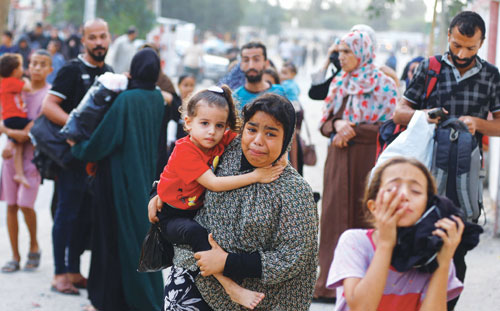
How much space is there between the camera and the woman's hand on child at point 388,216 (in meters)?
2.50

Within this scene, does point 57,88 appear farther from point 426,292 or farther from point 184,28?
point 184,28

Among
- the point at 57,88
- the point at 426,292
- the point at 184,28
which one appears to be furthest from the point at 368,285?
the point at 184,28

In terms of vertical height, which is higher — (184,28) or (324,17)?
(324,17)

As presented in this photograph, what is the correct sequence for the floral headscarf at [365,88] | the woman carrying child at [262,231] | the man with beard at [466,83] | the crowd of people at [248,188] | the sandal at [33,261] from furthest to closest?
the sandal at [33,261], the floral headscarf at [365,88], the man with beard at [466,83], the woman carrying child at [262,231], the crowd of people at [248,188]

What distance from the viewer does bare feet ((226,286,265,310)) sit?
3129mm

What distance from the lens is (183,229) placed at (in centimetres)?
328

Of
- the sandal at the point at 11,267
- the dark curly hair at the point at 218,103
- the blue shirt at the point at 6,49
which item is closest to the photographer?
the dark curly hair at the point at 218,103

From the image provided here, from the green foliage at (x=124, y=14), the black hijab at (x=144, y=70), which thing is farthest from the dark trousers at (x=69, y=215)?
the green foliage at (x=124, y=14)

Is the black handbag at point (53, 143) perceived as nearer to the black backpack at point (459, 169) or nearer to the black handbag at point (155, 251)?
the black handbag at point (155, 251)

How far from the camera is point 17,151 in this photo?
6.94 meters

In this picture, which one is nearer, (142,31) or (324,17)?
(142,31)

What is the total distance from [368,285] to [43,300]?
4.22 m

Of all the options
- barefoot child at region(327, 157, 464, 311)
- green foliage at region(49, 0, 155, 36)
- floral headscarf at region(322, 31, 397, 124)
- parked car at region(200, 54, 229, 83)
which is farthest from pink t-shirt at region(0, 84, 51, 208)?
green foliage at region(49, 0, 155, 36)

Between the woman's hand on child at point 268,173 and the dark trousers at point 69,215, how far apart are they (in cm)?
330
